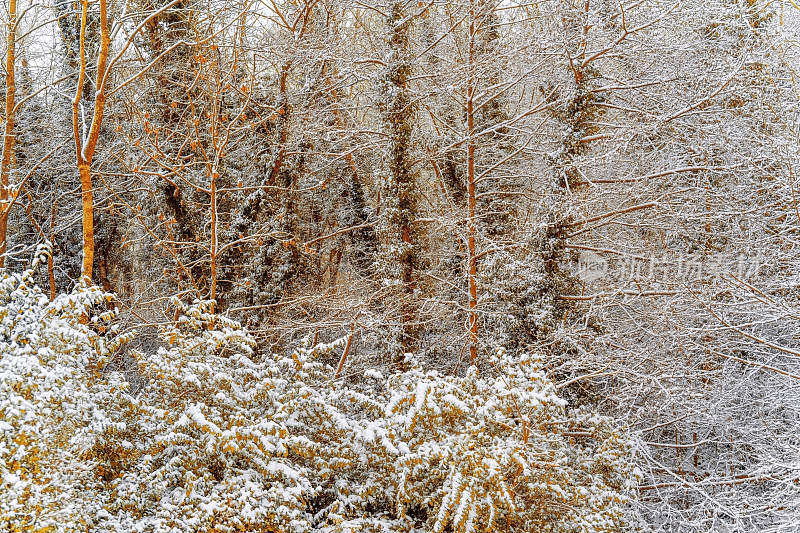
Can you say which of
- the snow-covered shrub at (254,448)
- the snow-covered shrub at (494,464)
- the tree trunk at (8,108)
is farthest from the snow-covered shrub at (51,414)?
the tree trunk at (8,108)

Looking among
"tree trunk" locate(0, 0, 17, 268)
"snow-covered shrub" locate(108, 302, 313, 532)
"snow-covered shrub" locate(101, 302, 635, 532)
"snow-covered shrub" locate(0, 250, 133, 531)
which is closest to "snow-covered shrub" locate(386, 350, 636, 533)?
"snow-covered shrub" locate(101, 302, 635, 532)

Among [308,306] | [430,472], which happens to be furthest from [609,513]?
[308,306]

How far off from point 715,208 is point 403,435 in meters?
7.34

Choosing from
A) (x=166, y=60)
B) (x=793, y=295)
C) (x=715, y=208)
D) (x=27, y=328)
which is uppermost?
(x=166, y=60)

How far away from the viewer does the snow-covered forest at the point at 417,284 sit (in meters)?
4.89

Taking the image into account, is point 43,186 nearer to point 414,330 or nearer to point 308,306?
point 308,306

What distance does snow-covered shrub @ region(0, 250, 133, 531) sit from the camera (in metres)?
3.68

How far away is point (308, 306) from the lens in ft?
37.2

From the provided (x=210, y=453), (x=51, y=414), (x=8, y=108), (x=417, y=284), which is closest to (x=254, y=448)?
(x=210, y=453)

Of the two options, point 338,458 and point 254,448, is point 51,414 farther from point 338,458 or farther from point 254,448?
point 338,458

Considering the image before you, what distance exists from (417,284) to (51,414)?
25.0ft

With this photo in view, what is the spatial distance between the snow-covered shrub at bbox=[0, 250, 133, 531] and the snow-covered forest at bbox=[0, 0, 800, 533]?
3 cm

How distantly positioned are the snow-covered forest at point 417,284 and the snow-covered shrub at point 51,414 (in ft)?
0.10

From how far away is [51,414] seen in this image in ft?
14.2
